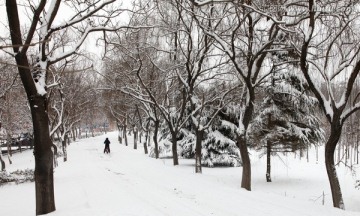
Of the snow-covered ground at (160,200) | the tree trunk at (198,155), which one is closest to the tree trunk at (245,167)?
the snow-covered ground at (160,200)

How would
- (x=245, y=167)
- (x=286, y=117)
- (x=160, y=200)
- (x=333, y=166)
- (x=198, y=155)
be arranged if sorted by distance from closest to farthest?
(x=160, y=200)
(x=333, y=166)
(x=245, y=167)
(x=198, y=155)
(x=286, y=117)

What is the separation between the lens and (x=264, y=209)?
352 inches

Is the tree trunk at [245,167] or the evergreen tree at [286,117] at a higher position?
the evergreen tree at [286,117]

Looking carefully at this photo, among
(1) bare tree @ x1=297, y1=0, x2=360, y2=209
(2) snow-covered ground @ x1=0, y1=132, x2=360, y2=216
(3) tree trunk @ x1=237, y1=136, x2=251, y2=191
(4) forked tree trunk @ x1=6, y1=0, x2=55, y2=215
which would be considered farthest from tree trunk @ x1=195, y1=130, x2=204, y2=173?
(4) forked tree trunk @ x1=6, y1=0, x2=55, y2=215

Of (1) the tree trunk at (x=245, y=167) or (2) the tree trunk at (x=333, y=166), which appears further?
(1) the tree trunk at (x=245, y=167)

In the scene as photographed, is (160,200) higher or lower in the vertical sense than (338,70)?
lower

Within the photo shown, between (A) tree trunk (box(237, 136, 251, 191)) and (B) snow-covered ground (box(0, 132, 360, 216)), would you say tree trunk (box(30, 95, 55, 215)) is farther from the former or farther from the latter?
(A) tree trunk (box(237, 136, 251, 191))

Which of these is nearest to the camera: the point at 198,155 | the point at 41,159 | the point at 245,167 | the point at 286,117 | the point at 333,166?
the point at 41,159

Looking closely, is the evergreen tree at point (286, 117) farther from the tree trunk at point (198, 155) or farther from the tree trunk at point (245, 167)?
the tree trunk at point (245, 167)

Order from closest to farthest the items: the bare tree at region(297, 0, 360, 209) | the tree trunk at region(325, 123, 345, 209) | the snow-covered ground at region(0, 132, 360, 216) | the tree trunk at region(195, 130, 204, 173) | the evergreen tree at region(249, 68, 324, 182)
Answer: the snow-covered ground at region(0, 132, 360, 216), the bare tree at region(297, 0, 360, 209), the tree trunk at region(325, 123, 345, 209), the tree trunk at region(195, 130, 204, 173), the evergreen tree at region(249, 68, 324, 182)

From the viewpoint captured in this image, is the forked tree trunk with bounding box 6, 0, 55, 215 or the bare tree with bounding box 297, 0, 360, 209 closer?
the forked tree trunk with bounding box 6, 0, 55, 215

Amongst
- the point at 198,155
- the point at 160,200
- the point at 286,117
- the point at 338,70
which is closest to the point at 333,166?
the point at 338,70

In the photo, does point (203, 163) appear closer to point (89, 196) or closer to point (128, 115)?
point (89, 196)

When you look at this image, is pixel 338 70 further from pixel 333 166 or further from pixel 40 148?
pixel 40 148
